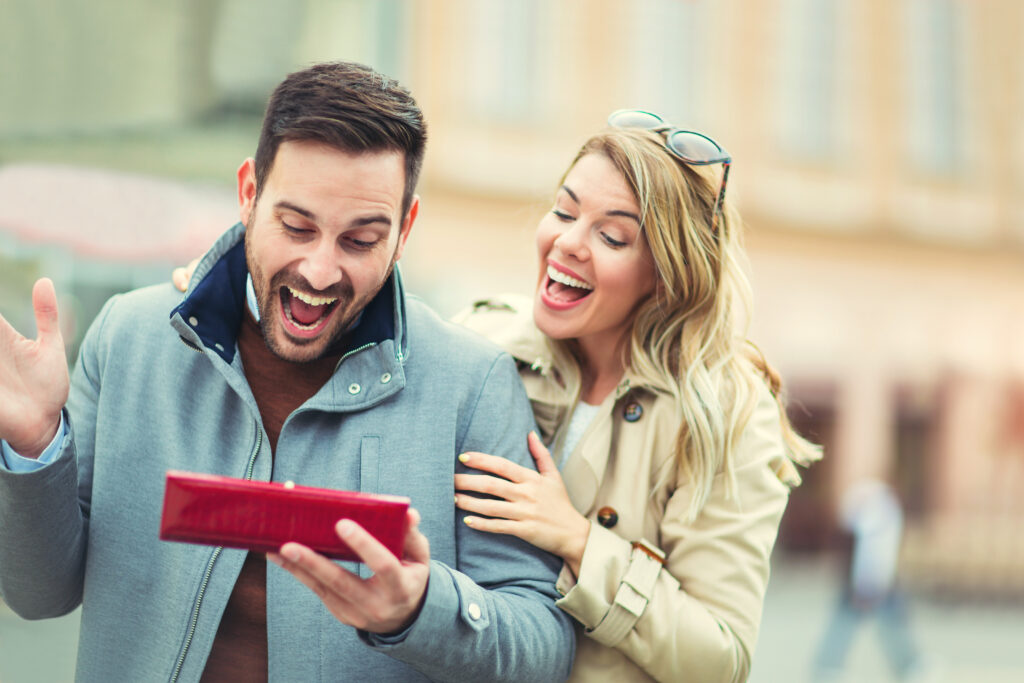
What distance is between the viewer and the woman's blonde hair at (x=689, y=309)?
2689 millimetres

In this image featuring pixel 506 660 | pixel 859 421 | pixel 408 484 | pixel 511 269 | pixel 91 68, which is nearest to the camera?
pixel 506 660

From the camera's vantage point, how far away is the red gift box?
1.73 metres

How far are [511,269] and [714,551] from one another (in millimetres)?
13381

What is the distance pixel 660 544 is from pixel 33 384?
1.49 metres

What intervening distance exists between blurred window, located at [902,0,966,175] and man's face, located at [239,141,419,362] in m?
18.3

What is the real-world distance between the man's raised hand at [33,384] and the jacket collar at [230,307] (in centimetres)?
25

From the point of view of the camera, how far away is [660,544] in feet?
8.79

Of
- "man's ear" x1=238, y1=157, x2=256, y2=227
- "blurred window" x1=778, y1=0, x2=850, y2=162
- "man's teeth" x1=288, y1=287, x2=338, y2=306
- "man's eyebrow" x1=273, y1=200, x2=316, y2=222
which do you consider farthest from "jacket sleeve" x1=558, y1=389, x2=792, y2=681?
"blurred window" x1=778, y1=0, x2=850, y2=162

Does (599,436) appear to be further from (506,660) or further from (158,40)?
(158,40)

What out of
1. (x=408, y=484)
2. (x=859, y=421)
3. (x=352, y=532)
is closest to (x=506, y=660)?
(x=408, y=484)

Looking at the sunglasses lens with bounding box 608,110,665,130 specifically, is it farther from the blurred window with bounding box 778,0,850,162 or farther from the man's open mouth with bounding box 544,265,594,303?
the blurred window with bounding box 778,0,850,162

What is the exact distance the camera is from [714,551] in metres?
2.59

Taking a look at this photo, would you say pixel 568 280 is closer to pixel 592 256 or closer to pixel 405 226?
pixel 592 256

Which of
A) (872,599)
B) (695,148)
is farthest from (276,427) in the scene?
(872,599)
